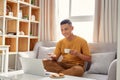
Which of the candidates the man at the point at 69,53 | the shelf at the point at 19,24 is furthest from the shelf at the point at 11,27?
the man at the point at 69,53

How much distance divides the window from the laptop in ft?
5.48

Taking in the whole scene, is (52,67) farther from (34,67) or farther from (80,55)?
(34,67)

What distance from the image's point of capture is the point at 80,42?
245 centimetres

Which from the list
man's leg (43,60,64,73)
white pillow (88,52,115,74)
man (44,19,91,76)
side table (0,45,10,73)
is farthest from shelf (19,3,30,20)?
white pillow (88,52,115,74)

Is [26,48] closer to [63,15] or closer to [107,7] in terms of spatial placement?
[63,15]

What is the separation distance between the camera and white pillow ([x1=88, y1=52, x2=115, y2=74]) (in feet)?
7.83

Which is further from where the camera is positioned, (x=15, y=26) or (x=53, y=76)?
(x=15, y=26)

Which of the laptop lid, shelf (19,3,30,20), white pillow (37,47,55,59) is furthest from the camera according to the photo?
shelf (19,3,30,20)

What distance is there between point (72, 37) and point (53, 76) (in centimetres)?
112

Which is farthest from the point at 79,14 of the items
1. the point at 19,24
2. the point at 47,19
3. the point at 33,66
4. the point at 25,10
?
the point at 33,66

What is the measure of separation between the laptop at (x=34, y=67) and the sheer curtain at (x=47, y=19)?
1.71 metres

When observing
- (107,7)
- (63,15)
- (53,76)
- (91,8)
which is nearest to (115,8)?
(107,7)

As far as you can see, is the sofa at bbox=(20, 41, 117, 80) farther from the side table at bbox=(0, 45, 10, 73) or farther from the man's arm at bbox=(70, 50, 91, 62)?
the side table at bbox=(0, 45, 10, 73)

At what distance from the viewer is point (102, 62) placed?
245cm
